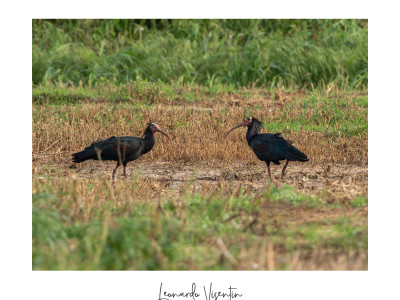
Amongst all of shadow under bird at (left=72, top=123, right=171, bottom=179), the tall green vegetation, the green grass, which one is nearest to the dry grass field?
the green grass

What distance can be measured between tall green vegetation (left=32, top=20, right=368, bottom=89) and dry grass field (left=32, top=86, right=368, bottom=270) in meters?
3.00

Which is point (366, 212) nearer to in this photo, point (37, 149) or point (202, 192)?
point (202, 192)

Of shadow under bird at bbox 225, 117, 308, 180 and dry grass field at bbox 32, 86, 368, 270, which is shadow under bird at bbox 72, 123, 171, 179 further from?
shadow under bird at bbox 225, 117, 308, 180

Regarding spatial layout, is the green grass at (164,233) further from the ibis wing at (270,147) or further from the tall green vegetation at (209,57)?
the tall green vegetation at (209,57)

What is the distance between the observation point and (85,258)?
5.63m

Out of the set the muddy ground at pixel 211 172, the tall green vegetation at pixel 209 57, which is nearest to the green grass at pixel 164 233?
the muddy ground at pixel 211 172

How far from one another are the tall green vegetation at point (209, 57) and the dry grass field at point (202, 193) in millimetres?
3003

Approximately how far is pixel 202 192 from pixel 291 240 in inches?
97.9

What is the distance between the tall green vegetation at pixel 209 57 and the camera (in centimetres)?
1812

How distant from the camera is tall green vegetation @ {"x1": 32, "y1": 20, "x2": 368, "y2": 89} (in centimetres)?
1812

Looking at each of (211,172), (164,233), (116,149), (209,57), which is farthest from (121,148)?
(209,57)

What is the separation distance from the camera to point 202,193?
8211mm

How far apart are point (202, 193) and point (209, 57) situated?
37.0 feet

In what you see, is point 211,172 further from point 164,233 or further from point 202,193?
point 164,233
